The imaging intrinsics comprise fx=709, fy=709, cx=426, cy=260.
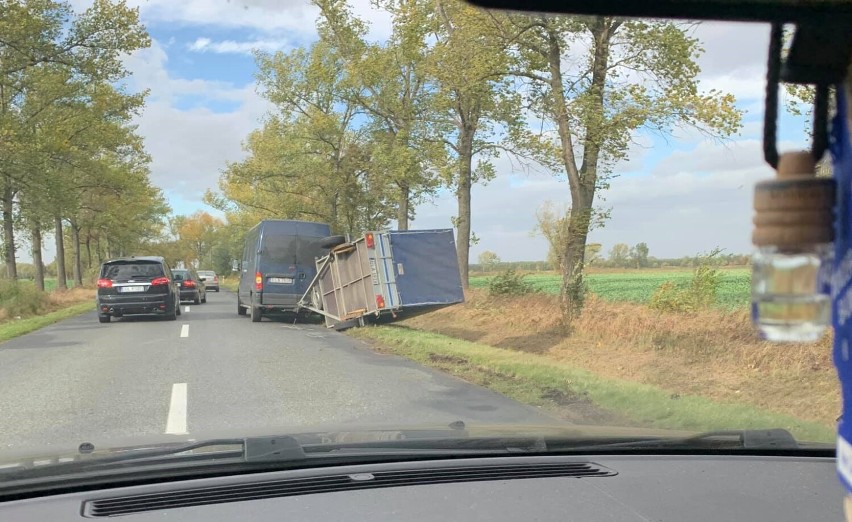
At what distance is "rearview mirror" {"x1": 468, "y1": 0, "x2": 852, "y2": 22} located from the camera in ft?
3.65

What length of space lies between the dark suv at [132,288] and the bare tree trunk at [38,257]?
11332mm

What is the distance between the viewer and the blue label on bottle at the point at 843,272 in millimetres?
1098

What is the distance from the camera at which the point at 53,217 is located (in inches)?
1023

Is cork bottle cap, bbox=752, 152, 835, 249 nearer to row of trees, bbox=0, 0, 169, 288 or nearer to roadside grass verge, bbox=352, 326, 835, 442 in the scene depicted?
roadside grass verge, bbox=352, 326, 835, 442

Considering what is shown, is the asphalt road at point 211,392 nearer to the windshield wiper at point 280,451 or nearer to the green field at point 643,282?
the windshield wiper at point 280,451

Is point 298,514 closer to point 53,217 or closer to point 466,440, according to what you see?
point 466,440

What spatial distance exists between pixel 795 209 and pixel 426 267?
13852mm

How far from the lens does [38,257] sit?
102 ft

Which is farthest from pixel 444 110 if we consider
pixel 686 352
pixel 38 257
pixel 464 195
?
pixel 38 257

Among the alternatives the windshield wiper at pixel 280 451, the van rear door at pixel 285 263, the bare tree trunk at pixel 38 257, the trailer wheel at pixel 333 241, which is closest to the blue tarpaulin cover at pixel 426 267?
the trailer wheel at pixel 333 241

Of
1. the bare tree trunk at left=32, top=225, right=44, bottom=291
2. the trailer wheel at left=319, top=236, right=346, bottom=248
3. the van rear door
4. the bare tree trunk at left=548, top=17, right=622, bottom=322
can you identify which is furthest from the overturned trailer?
the bare tree trunk at left=32, top=225, right=44, bottom=291

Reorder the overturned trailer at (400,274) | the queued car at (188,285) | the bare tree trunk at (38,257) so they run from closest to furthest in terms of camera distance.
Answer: the overturned trailer at (400,274) → the bare tree trunk at (38,257) → the queued car at (188,285)

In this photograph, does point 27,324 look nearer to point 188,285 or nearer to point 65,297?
point 188,285

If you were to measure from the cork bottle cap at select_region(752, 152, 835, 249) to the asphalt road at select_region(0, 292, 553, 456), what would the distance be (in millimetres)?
3157
